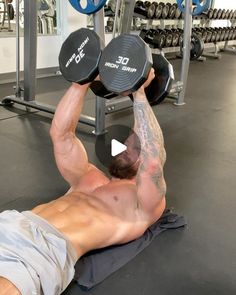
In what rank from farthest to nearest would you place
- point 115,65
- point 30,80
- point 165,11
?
point 165,11
point 30,80
point 115,65

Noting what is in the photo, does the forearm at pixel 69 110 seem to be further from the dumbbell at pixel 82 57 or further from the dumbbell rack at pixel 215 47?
the dumbbell rack at pixel 215 47

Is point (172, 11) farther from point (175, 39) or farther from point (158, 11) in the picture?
point (175, 39)

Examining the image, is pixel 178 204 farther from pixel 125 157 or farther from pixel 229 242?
pixel 125 157

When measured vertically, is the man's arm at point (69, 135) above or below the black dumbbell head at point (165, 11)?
below

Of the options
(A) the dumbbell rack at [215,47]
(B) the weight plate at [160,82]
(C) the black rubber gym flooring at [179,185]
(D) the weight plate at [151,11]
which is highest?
(D) the weight plate at [151,11]

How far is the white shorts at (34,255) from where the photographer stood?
113 cm

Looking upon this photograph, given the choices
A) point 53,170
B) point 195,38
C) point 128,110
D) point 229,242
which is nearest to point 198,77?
point 195,38

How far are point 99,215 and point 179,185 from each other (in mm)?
923

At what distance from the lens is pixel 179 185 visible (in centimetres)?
225

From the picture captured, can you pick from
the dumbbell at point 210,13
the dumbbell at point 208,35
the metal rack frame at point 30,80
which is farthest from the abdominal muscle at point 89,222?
the dumbbell at point 210,13

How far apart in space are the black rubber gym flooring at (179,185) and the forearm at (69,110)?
22.2 inches

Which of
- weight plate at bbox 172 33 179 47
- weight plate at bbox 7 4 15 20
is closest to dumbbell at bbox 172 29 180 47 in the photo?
weight plate at bbox 172 33 179 47

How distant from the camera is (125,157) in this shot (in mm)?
1557

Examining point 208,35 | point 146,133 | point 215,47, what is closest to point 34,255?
point 146,133
